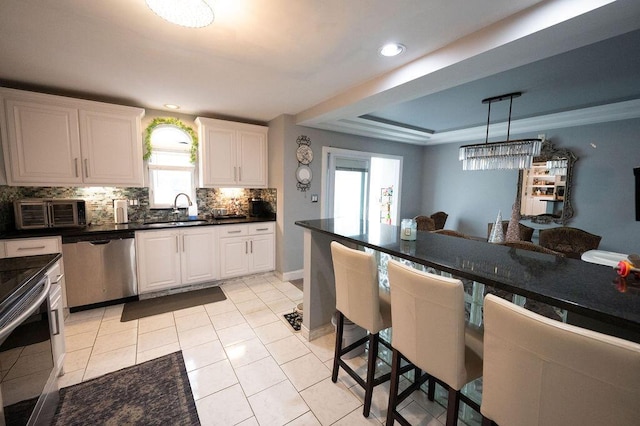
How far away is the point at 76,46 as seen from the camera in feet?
6.32

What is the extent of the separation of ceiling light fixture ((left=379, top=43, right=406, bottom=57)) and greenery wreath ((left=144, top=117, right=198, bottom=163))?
2.96 meters

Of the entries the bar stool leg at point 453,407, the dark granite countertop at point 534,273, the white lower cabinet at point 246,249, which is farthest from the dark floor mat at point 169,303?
the bar stool leg at point 453,407

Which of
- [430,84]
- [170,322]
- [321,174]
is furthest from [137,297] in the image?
[430,84]

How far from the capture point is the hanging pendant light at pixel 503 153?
2.92 meters

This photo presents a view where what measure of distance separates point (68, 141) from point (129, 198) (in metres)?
0.90

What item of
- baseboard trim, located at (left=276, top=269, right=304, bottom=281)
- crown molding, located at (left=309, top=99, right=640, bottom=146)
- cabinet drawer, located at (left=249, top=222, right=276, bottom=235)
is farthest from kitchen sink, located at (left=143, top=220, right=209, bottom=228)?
crown molding, located at (left=309, top=99, right=640, bottom=146)

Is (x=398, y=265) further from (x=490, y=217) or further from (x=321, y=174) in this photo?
(x=490, y=217)

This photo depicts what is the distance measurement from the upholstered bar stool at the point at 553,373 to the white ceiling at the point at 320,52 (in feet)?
5.10

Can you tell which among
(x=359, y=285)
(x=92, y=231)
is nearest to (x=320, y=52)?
(x=359, y=285)

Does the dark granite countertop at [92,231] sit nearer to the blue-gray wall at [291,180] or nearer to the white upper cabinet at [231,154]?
the white upper cabinet at [231,154]

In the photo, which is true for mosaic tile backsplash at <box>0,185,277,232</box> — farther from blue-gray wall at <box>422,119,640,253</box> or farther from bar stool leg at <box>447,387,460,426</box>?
blue-gray wall at <box>422,119,640,253</box>

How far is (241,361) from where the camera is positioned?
7.02ft

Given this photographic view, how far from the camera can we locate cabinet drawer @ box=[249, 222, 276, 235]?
152 inches

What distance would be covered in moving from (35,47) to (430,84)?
3.16 metres
